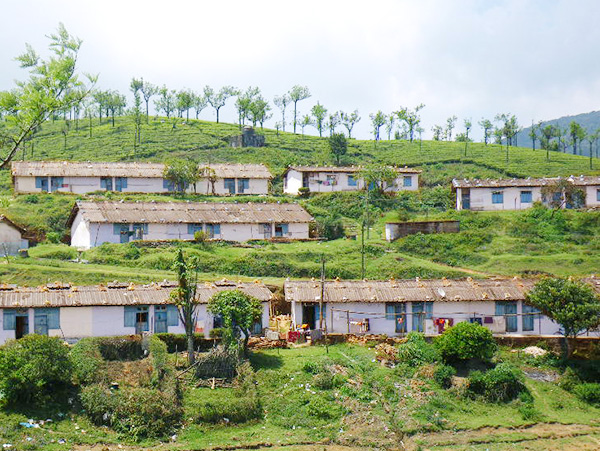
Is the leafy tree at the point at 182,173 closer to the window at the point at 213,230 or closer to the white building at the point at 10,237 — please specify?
the window at the point at 213,230

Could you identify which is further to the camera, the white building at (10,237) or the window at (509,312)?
the white building at (10,237)

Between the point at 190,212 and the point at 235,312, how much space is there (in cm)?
2428

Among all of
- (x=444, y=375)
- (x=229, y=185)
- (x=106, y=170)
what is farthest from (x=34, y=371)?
(x=229, y=185)

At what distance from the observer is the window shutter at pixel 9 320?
29500mm

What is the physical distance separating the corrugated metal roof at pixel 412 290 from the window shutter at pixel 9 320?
11.9m

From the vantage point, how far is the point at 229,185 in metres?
65.2

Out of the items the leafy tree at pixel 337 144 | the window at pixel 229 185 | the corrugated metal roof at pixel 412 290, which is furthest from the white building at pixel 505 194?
the leafy tree at pixel 337 144

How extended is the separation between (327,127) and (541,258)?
194 feet

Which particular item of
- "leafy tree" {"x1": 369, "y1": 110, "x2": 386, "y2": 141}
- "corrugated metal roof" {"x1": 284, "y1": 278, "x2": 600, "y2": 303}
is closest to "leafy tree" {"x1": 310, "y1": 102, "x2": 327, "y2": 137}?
"leafy tree" {"x1": 369, "y1": 110, "x2": 386, "y2": 141}

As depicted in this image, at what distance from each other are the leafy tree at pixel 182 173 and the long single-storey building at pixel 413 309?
30.2 m

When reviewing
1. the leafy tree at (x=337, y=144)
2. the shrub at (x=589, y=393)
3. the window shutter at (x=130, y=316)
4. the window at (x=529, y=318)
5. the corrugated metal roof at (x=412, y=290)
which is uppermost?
the leafy tree at (x=337, y=144)

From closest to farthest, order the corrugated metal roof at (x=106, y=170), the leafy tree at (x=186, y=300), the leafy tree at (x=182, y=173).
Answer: the leafy tree at (x=186, y=300)
the corrugated metal roof at (x=106, y=170)
the leafy tree at (x=182, y=173)

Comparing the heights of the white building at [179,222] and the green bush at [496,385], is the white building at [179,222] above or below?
above

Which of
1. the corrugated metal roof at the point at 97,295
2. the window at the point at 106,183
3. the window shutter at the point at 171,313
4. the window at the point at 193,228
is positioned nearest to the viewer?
the corrugated metal roof at the point at 97,295
